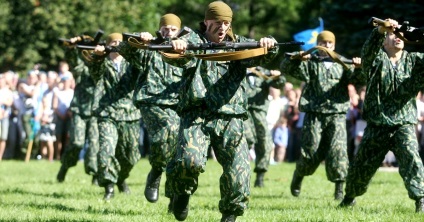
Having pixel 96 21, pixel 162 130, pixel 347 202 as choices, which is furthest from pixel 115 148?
pixel 96 21

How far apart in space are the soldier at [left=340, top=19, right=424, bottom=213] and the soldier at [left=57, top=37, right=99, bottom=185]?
603 cm

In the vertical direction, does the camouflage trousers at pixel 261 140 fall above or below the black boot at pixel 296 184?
above

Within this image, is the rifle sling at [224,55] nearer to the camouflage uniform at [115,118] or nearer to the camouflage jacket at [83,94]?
the camouflage uniform at [115,118]

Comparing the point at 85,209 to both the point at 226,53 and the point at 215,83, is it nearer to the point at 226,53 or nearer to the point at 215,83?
the point at 215,83

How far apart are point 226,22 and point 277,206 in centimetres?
399

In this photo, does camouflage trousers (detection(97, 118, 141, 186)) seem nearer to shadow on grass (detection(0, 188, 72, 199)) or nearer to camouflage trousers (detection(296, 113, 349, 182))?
shadow on grass (detection(0, 188, 72, 199))

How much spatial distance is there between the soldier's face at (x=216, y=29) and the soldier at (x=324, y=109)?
4.15 metres

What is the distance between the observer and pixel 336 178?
1359 centimetres

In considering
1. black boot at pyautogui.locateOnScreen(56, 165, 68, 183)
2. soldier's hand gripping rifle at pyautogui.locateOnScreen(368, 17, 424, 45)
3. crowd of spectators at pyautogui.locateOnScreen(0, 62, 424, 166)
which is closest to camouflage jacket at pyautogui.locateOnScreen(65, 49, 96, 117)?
black boot at pyautogui.locateOnScreen(56, 165, 68, 183)

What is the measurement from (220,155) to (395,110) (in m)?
2.86

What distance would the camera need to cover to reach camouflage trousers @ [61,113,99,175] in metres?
16.1

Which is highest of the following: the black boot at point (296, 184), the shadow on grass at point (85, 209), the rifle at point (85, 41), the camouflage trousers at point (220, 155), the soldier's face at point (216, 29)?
the rifle at point (85, 41)

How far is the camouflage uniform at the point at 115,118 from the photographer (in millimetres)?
13305

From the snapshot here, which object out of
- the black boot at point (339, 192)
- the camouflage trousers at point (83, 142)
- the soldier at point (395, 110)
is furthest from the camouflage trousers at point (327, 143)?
the camouflage trousers at point (83, 142)
